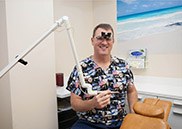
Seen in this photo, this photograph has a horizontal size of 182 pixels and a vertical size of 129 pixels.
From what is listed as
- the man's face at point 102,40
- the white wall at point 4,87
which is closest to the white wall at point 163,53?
the man's face at point 102,40

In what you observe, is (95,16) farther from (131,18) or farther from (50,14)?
(50,14)

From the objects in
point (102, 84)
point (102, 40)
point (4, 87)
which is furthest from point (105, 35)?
point (4, 87)

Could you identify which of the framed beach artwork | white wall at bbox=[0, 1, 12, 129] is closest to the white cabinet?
the framed beach artwork

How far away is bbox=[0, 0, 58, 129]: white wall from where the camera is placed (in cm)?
148

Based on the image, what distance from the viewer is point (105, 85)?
142cm

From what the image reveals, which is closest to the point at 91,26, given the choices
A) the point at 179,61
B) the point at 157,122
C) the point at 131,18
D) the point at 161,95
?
the point at 131,18

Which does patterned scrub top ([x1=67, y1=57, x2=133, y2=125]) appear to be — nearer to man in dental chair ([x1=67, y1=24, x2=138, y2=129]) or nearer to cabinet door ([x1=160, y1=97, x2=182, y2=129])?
man in dental chair ([x1=67, y1=24, x2=138, y2=129])

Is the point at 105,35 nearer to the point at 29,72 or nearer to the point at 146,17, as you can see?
the point at 29,72

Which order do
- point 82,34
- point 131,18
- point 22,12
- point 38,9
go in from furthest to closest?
1. point 82,34
2. point 131,18
3. point 38,9
4. point 22,12

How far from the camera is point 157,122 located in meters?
0.98

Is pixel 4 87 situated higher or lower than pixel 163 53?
lower

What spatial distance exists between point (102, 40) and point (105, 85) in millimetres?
317

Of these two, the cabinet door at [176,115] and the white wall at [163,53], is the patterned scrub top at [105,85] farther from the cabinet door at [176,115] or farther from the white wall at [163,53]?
the white wall at [163,53]

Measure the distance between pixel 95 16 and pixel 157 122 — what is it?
6.29ft
